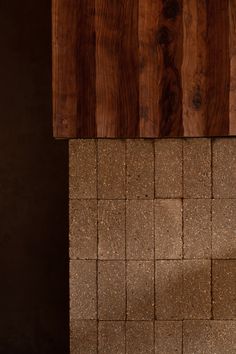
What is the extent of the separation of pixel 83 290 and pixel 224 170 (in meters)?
Answer: 1.15

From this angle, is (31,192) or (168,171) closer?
(168,171)

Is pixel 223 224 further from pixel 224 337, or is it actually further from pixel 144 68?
pixel 144 68

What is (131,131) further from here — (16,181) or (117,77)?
(16,181)

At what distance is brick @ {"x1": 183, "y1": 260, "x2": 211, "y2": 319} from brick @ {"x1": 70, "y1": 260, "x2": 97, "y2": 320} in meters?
0.57

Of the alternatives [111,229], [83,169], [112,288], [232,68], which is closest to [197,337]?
[112,288]

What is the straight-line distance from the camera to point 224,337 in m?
2.58

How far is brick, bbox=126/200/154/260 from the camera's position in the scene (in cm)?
255

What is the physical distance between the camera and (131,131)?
2533 mm

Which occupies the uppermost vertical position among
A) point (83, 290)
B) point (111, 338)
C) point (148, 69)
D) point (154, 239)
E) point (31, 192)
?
point (148, 69)

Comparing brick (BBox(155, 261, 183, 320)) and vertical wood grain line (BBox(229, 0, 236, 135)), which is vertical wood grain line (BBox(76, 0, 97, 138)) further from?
brick (BBox(155, 261, 183, 320))

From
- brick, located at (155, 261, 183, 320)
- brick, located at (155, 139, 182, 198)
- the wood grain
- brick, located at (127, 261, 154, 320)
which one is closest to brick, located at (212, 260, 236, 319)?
brick, located at (155, 261, 183, 320)

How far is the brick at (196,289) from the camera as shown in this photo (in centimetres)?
255

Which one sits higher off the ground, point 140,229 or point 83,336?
point 140,229

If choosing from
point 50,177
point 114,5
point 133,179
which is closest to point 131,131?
point 133,179
